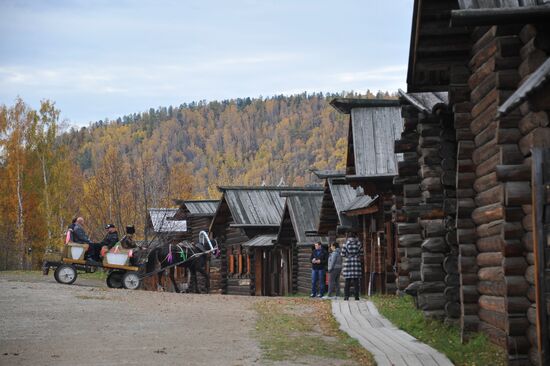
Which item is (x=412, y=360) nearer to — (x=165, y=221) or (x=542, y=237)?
(x=542, y=237)

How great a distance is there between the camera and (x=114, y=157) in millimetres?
57250

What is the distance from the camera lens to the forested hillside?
182 feet

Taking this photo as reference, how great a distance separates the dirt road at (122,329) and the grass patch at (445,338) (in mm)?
2752

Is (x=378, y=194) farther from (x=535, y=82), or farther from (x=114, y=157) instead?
(x=114, y=157)

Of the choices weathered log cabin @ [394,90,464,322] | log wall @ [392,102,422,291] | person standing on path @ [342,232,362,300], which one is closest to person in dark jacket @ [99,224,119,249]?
person standing on path @ [342,232,362,300]

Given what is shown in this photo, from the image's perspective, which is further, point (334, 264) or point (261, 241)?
point (261, 241)

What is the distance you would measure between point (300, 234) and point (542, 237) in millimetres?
30418

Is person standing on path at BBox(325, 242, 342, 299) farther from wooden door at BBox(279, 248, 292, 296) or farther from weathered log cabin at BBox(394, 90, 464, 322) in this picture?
wooden door at BBox(279, 248, 292, 296)

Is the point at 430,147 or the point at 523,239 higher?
the point at 430,147

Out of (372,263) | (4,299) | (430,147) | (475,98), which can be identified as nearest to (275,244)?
(372,263)

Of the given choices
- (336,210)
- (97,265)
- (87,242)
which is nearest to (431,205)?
(97,265)

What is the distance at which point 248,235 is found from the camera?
48156 mm

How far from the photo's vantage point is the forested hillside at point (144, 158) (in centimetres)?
5562

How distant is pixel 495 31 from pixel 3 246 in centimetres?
4648
